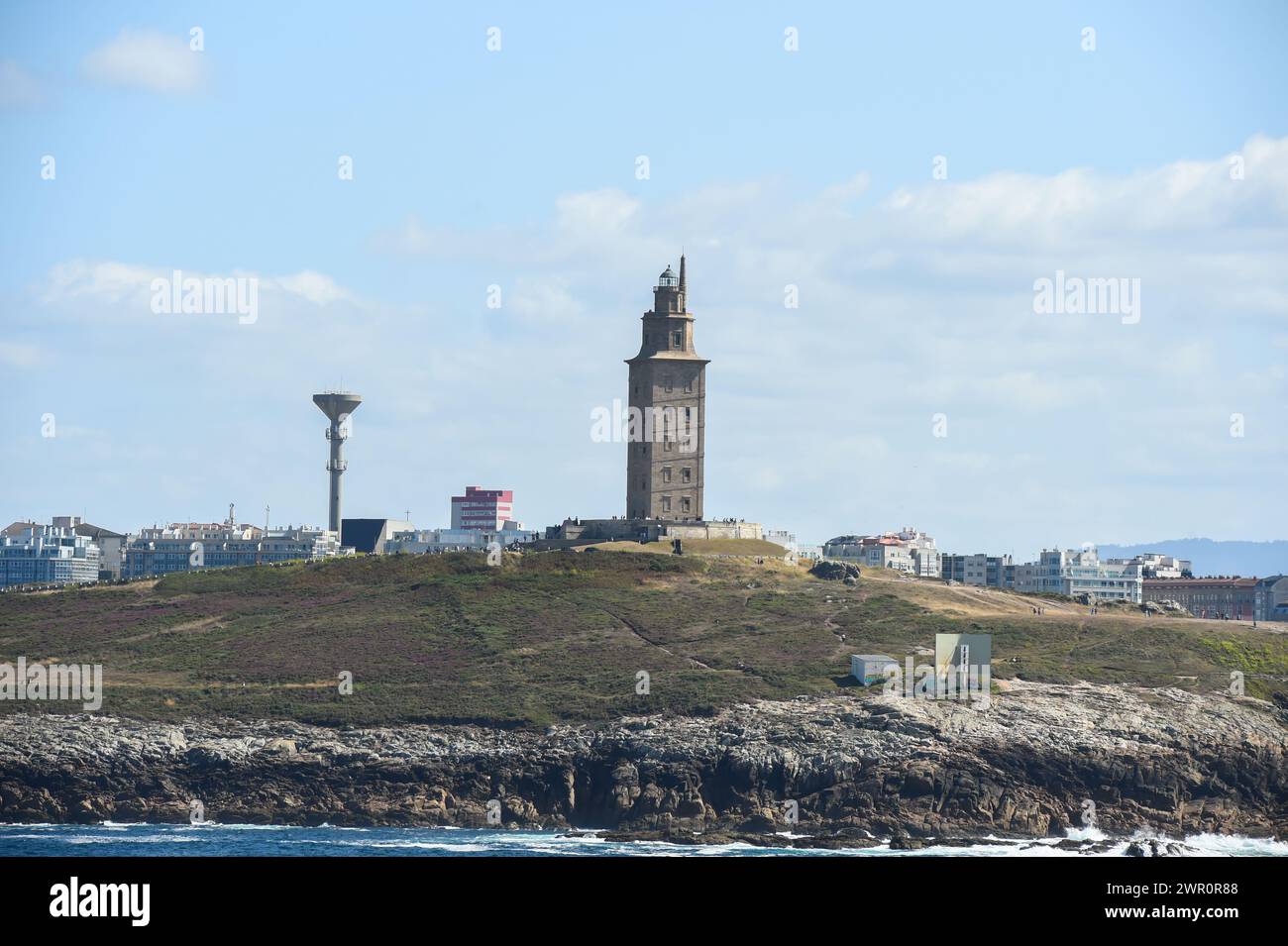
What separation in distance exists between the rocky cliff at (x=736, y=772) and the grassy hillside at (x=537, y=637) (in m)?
4.11

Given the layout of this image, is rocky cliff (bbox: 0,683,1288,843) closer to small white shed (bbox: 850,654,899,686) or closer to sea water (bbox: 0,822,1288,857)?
sea water (bbox: 0,822,1288,857)

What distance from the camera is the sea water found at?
262 ft

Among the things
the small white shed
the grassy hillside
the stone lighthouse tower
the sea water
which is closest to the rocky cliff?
the sea water

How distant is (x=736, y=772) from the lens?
92.1 m

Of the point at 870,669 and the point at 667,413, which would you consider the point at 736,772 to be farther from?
the point at 667,413

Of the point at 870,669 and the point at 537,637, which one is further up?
the point at 537,637

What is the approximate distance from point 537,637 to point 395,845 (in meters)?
33.8

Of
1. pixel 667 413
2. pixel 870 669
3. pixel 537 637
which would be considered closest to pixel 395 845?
pixel 870 669

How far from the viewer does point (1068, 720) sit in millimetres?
96688

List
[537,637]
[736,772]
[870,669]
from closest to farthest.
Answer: [736,772] < [870,669] < [537,637]

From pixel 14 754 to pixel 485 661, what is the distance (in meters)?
27.7

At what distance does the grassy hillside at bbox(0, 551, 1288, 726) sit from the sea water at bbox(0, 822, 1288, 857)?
12740 mm
